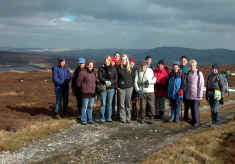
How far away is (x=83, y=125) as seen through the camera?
1243 cm

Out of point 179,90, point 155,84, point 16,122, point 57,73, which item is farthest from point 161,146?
point 16,122

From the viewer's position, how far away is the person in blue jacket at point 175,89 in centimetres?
1247

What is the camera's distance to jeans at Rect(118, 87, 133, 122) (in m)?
12.6

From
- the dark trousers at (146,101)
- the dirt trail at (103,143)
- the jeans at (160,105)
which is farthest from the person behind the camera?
the jeans at (160,105)

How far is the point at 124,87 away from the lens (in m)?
12.5

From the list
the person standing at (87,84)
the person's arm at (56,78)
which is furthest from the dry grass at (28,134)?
the person's arm at (56,78)

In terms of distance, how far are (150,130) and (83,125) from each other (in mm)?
2880

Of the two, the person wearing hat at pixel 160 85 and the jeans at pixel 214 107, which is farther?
the person wearing hat at pixel 160 85

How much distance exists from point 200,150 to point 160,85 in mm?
5020

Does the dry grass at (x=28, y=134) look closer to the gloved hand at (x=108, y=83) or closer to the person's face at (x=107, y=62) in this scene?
the gloved hand at (x=108, y=83)

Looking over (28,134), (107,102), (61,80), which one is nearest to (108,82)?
(107,102)

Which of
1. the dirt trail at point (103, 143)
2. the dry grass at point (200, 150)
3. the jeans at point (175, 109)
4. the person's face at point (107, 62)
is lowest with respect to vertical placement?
the dirt trail at point (103, 143)

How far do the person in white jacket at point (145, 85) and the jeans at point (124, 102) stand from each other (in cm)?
44

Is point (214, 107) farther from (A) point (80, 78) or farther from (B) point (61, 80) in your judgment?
(B) point (61, 80)
